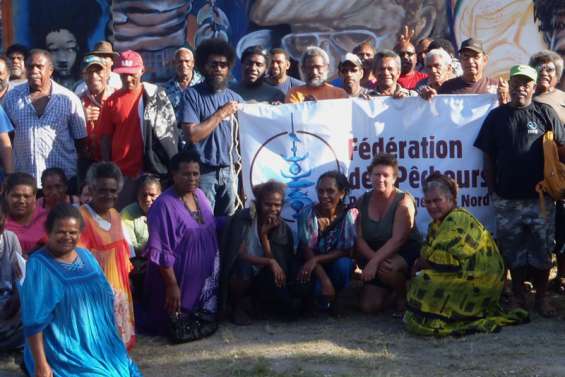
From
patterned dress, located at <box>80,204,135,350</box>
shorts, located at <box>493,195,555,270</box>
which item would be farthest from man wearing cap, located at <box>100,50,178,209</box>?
shorts, located at <box>493,195,555,270</box>

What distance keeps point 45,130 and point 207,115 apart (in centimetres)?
122

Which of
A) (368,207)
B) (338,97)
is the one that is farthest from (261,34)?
(368,207)

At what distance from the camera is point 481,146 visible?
7008mm

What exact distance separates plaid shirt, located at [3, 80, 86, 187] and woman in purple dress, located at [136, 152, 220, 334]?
3.73ft

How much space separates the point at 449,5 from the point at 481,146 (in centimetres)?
447

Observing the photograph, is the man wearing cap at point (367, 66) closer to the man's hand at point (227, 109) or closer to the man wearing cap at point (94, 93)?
the man's hand at point (227, 109)

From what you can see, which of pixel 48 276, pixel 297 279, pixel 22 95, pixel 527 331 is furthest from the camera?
pixel 22 95

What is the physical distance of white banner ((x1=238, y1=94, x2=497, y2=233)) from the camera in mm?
7270

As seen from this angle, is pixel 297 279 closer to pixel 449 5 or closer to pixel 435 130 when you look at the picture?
pixel 435 130

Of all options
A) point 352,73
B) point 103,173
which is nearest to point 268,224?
point 103,173

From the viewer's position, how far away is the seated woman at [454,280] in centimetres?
629

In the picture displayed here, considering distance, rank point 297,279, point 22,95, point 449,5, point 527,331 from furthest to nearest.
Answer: point 449,5 → point 22,95 → point 297,279 → point 527,331

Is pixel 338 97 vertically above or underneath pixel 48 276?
above

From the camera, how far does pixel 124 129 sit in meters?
7.02
